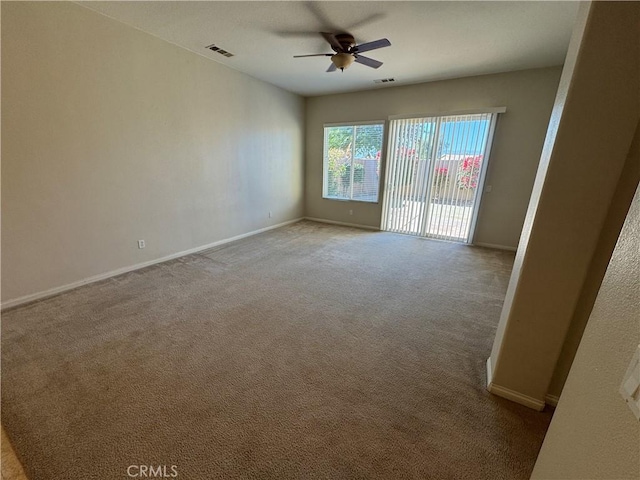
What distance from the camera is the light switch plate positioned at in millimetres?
455

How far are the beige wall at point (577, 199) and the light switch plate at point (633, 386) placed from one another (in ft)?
3.42

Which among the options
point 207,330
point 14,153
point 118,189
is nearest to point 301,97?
point 118,189

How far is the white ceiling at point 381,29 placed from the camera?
95.7 inches

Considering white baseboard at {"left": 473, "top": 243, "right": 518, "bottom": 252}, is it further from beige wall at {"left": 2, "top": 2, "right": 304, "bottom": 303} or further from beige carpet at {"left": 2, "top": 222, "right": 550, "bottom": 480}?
beige wall at {"left": 2, "top": 2, "right": 304, "bottom": 303}

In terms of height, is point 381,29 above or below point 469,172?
above

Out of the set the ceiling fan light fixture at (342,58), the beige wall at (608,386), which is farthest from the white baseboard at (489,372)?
the ceiling fan light fixture at (342,58)

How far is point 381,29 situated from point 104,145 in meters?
3.27

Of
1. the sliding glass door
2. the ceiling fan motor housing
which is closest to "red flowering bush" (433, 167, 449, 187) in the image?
the sliding glass door

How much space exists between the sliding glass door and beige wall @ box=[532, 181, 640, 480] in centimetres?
441

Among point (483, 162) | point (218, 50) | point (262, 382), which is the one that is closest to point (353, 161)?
point (483, 162)

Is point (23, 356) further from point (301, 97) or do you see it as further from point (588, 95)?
point (301, 97)

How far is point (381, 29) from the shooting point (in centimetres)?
281

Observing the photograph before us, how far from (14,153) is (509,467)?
4145mm

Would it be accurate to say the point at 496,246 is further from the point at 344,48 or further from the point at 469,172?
the point at 344,48
